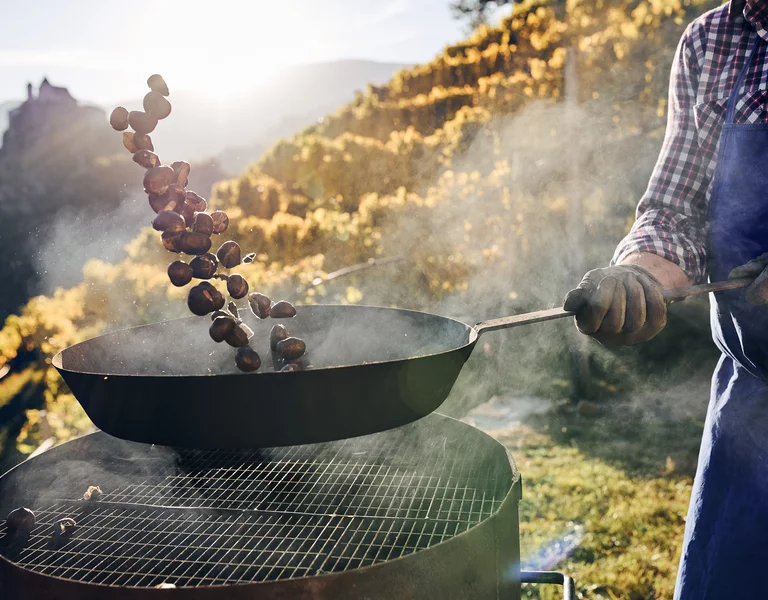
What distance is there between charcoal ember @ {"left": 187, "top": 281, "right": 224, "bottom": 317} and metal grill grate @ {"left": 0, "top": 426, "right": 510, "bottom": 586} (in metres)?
0.71

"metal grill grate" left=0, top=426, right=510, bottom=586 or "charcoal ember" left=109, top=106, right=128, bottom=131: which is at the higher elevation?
"charcoal ember" left=109, top=106, right=128, bottom=131

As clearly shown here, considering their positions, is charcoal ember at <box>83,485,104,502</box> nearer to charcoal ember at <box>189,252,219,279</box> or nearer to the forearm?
charcoal ember at <box>189,252,219,279</box>

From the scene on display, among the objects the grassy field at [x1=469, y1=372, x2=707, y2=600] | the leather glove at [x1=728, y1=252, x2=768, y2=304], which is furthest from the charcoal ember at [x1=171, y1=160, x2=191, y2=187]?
the grassy field at [x1=469, y1=372, x2=707, y2=600]

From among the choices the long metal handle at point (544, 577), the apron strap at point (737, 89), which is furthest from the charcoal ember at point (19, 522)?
the apron strap at point (737, 89)

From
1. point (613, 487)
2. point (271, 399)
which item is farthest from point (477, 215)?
point (271, 399)

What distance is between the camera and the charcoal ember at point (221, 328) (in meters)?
1.52

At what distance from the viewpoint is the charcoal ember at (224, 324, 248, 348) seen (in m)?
1.55

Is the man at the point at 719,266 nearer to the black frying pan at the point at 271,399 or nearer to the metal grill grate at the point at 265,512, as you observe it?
the black frying pan at the point at 271,399

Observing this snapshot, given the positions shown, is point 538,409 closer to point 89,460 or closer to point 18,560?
point 89,460

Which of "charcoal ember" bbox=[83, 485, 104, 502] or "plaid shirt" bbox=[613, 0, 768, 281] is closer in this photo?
"plaid shirt" bbox=[613, 0, 768, 281]

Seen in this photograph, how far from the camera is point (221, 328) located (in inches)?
60.0

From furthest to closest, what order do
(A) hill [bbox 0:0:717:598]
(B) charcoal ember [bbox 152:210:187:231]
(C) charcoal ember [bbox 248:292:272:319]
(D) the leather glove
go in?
(A) hill [bbox 0:0:717:598] → (C) charcoal ember [bbox 248:292:272:319] → (B) charcoal ember [bbox 152:210:187:231] → (D) the leather glove

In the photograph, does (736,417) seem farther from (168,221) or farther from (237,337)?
(168,221)

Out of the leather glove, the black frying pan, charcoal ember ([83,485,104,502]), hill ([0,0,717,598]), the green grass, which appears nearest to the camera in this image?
the black frying pan
